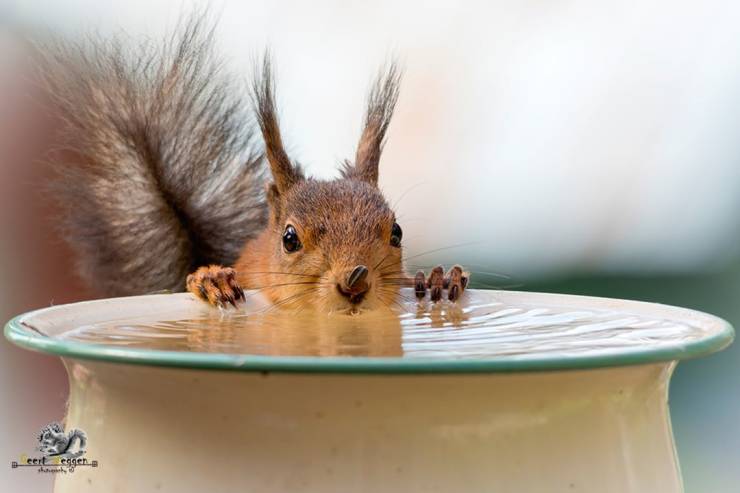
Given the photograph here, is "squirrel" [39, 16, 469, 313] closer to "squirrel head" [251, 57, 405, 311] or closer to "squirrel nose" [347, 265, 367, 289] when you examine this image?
"squirrel head" [251, 57, 405, 311]

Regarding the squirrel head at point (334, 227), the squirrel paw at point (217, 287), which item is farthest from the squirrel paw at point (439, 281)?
the squirrel paw at point (217, 287)

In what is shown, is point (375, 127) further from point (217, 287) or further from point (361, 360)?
point (361, 360)

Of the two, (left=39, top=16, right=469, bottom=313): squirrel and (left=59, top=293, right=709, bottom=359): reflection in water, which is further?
(left=39, top=16, right=469, bottom=313): squirrel

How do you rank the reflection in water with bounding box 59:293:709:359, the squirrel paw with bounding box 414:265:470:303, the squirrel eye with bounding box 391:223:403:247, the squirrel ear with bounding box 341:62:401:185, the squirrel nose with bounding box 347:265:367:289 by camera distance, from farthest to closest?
the squirrel ear with bounding box 341:62:401:185 → the squirrel eye with bounding box 391:223:403:247 → the squirrel paw with bounding box 414:265:470:303 → the squirrel nose with bounding box 347:265:367:289 → the reflection in water with bounding box 59:293:709:359

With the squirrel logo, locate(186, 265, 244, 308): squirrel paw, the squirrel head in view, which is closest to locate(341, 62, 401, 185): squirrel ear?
the squirrel head

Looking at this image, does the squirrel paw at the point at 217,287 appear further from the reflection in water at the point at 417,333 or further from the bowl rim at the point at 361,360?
the bowl rim at the point at 361,360

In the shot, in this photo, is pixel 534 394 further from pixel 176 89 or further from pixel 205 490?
pixel 176 89
